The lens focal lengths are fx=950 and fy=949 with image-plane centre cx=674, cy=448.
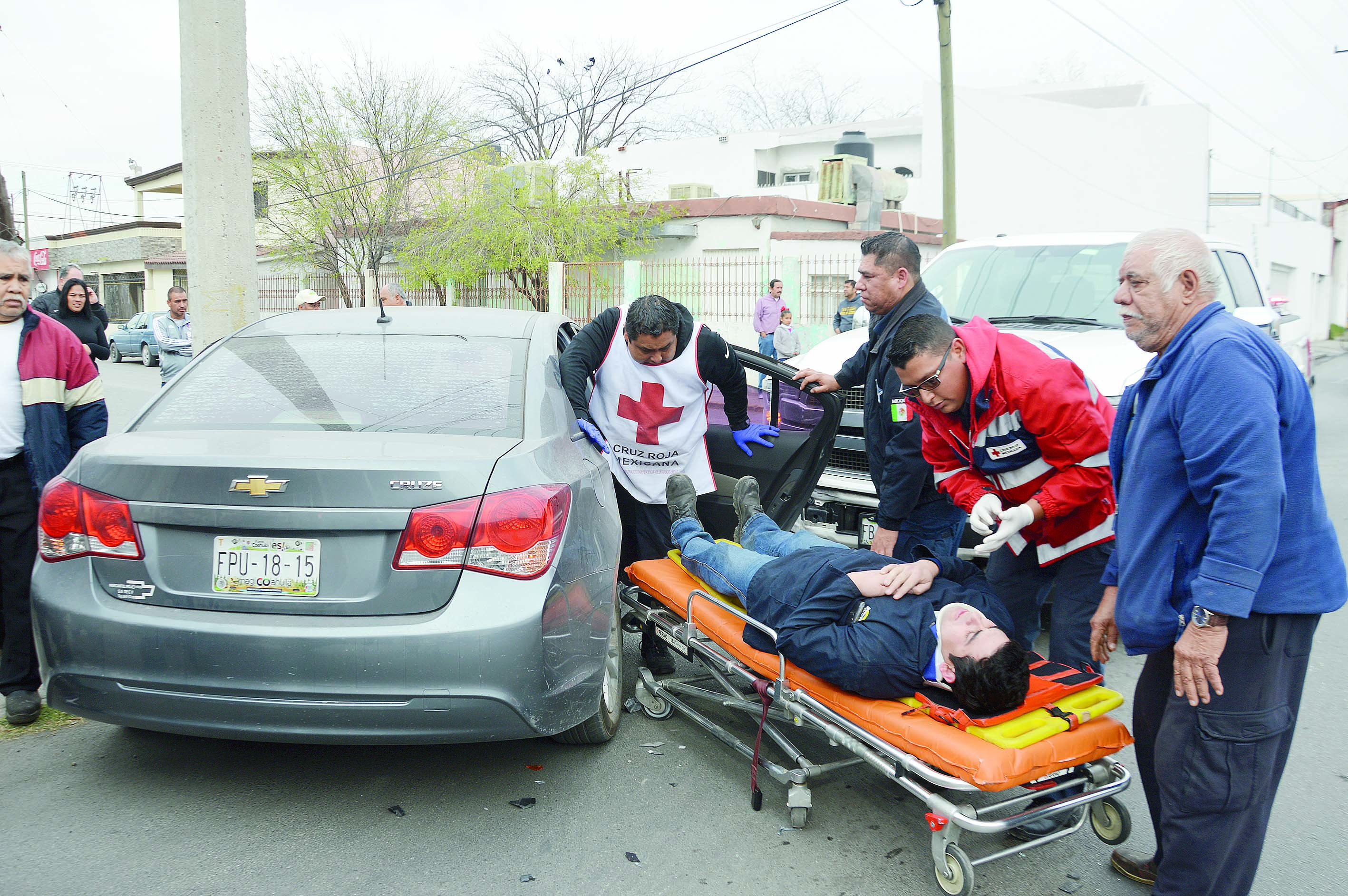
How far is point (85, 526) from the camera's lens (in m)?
2.92

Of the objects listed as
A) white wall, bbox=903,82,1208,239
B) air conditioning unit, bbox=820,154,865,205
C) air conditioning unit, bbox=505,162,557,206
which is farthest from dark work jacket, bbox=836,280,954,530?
white wall, bbox=903,82,1208,239

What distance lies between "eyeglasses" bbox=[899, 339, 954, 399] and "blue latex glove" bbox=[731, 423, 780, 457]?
1.52 metres

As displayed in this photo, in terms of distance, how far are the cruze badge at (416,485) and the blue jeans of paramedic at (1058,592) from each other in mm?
2073

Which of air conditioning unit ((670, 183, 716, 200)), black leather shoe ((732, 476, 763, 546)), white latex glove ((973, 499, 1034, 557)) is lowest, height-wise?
black leather shoe ((732, 476, 763, 546))

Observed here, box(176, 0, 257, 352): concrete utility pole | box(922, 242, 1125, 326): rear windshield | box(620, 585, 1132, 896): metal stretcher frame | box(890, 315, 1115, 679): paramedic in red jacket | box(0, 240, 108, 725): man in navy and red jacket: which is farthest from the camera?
box(922, 242, 1125, 326): rear windshield

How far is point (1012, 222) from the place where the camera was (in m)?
27.3

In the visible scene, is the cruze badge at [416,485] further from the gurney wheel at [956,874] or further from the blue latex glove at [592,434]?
the gurney wheel at [956,874]

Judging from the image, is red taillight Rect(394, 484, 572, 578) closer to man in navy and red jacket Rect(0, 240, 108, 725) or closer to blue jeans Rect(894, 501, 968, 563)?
blue jeans Rect(894, 501, 968, 563)

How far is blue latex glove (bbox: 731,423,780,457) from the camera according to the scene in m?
4.87

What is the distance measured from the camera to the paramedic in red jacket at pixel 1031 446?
3199 millimetres

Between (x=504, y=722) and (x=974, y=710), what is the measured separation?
1.41 m

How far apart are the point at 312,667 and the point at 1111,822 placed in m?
2.48

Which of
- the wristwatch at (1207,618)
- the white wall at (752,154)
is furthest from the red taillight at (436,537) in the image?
the white wall at (752,154)

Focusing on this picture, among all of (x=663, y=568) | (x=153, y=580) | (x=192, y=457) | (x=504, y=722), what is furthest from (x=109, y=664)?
(x=663, y=568)
